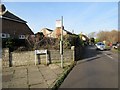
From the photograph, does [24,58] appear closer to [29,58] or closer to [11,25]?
[29,58]

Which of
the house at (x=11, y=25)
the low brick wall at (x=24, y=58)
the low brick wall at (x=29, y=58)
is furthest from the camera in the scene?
the house at (x=11, y=25)

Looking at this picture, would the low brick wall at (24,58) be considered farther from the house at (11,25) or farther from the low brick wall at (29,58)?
the house at (11,25)

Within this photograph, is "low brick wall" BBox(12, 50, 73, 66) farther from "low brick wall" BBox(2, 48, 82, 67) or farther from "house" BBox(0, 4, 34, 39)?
"house" BBox(0, 4, 34, 39)

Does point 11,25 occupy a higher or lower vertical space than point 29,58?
higher

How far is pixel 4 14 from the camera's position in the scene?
2588cm

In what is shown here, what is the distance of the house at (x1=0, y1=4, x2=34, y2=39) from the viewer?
2522 cm

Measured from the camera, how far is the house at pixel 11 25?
25219 mm

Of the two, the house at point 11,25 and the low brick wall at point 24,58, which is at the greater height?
the house at point 11,25

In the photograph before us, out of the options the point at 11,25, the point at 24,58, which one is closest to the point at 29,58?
the point at 24,58

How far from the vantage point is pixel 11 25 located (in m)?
27.0

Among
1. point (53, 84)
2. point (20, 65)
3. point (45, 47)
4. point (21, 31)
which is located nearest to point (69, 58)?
point (45, 47)

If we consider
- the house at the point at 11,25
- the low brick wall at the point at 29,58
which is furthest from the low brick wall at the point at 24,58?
the house at the point at 11,25

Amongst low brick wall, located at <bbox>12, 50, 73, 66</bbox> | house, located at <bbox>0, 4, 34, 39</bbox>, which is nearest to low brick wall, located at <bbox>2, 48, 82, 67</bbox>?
low brick wall, located at <bbox>12, 50, 73, 66</bbox>

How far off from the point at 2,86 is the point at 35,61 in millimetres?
6414
